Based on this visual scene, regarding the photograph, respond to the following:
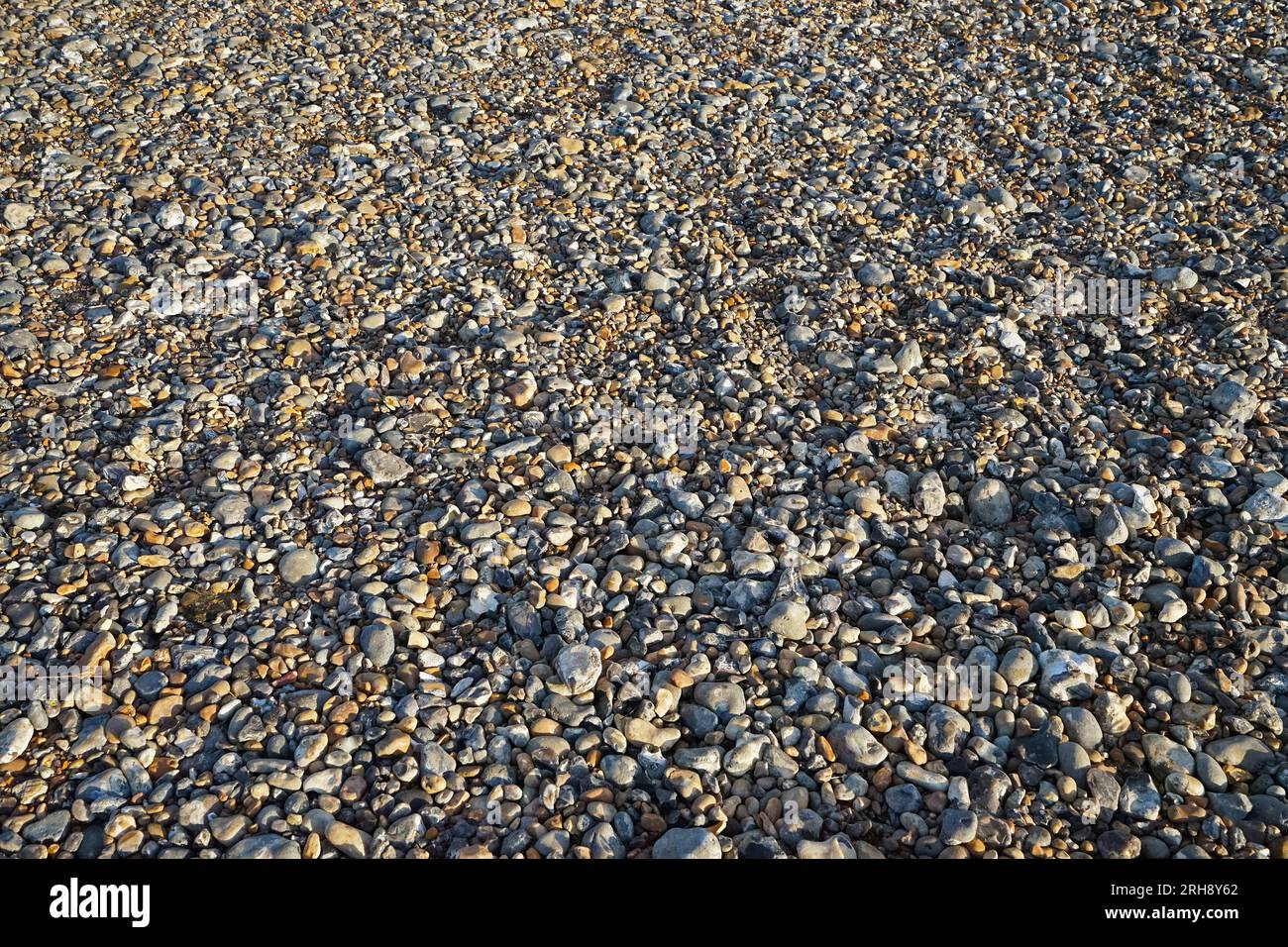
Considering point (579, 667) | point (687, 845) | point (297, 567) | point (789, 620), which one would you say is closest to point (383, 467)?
point (297, 567)

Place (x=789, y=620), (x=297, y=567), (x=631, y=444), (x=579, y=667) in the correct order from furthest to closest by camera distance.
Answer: (x=631, y=444) < (x=297, y=567) < (x=789, y=620) < (x=579, y=667)

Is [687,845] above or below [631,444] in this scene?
below

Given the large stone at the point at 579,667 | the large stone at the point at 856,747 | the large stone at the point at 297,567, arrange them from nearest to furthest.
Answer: the large stone at the point at 856,747 → the large stone at the point at 579,667 → the large stone at the point at 297,567

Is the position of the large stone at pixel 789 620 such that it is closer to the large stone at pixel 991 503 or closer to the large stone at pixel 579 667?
the large stone at pixel 579 667

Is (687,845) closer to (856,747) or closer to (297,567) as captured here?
Answer: (856,747)

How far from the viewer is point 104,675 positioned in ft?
13.8

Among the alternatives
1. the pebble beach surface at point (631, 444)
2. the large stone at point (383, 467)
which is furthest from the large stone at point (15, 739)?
the large stone at point (383, 467)

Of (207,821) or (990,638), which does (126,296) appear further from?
(990,638)

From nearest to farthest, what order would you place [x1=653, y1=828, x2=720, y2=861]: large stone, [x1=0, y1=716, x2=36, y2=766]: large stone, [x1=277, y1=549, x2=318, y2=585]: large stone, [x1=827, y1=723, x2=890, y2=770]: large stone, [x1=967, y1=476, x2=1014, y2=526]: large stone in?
[x1=653, y1=828, x2=720, y2=861]: large stone
[x1=0, y1=716, x2=36, y2=766]: large stone
[x1=827, y1=723, x2=890, y2=770]: large stone
[x1=277, y1=549, x2=318, y2=585]: large stone
[x1=967, y1=476, x2=1014, y2=526]: large stone

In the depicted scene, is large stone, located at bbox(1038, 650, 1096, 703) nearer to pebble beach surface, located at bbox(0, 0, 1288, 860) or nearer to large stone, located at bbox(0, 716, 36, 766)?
pebble beach surface, located at bbox(0, 0, 1288, 860)

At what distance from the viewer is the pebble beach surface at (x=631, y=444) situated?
3953 millimetres

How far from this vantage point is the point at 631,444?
5.43m

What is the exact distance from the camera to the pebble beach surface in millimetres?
3953

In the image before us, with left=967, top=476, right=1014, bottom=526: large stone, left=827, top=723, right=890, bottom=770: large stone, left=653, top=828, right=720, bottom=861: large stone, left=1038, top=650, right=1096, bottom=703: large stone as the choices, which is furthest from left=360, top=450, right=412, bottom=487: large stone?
left=1038, top=650, right=1096, bottom=703: large stone
